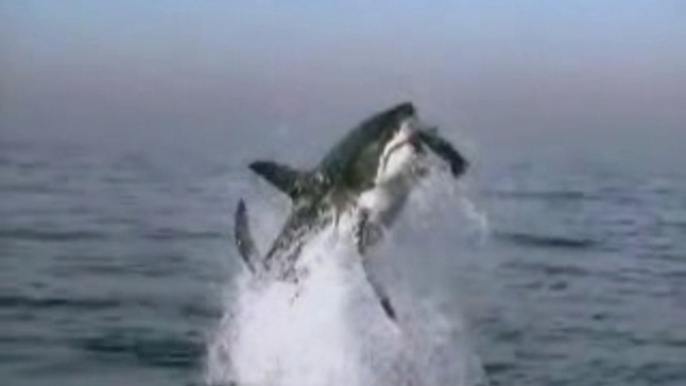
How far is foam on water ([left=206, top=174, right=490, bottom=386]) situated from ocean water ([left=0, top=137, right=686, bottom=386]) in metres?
0.02

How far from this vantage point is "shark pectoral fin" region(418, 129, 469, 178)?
845 centimetres

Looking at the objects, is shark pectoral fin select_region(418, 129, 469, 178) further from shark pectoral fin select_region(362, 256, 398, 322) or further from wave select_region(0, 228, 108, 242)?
wave select_region(0, 228, 108, 242)

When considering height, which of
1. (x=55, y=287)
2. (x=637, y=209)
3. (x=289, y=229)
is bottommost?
(x=637, y=209)

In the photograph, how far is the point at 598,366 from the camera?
11.5 meters

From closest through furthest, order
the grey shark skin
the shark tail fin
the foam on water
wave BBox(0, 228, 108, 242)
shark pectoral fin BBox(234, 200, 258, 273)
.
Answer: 1. the grey shark skin
2. the shark tail fin
3. shark pectoral fin BBox(234, 200, 258, 273)
4. the foam on water
5. wave BBox(0, 228, 108, 242)

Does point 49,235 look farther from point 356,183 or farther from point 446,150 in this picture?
point 446,150

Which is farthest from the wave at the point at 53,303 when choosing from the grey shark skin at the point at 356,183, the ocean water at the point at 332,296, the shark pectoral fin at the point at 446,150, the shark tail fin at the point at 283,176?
the shark pectoral fin at the point at 446,150

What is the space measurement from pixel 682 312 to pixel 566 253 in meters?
4.71

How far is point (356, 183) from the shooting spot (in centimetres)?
888

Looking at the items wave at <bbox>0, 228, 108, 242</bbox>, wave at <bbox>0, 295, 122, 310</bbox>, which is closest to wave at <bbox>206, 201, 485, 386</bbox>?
wave at <bbox>0, 295, 122, 310</bbox>

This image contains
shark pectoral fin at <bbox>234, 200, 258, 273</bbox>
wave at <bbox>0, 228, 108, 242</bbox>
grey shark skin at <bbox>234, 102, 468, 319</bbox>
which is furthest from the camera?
wave at <bbox>0, 228, 108, 242</bbox>

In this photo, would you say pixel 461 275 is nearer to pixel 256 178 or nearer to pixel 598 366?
pixel 598 366

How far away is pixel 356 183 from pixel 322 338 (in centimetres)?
174

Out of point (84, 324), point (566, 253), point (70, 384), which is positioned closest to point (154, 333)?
point (84, 324)
